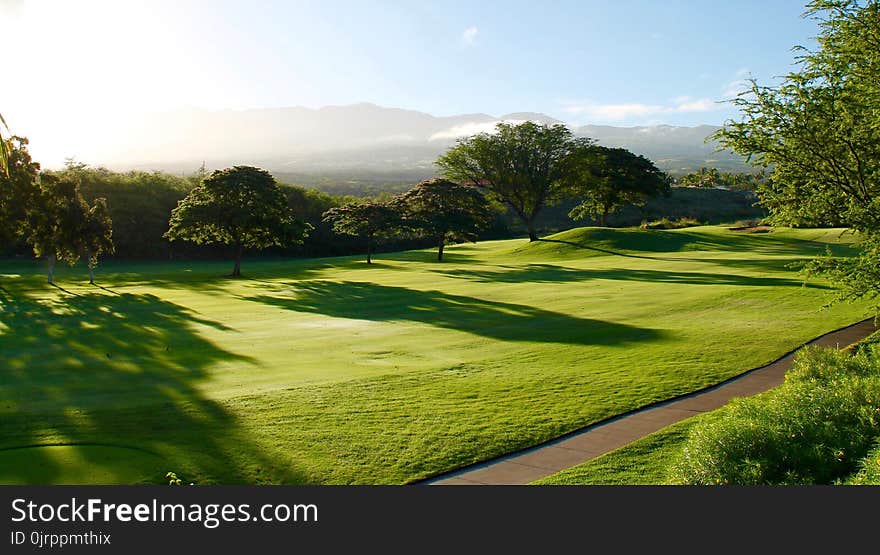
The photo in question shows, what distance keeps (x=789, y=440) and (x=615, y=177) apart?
64171mm

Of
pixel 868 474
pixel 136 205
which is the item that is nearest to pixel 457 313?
pixel 868 474

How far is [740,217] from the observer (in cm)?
10131

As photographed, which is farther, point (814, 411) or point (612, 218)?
point (612, 218)

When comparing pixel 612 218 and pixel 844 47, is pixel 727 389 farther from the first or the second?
pixel 612 218

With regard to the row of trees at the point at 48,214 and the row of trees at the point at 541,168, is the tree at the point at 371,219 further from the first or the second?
the row of trees at the point at 48,214

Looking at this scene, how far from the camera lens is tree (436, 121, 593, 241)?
2721 inches

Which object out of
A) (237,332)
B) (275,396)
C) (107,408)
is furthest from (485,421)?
(237,332)

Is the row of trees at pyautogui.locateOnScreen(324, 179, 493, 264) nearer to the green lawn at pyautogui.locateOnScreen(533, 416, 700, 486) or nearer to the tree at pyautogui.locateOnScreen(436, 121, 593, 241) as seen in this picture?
the tree at pyautogui.locateOnScreen(436, 121, 593, 241)

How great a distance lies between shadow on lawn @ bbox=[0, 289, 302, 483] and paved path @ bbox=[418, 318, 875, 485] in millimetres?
2482

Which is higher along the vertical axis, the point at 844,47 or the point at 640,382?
the point at 844,47

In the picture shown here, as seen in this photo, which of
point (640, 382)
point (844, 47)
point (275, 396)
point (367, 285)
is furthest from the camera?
point (367, 285)

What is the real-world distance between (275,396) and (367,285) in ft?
82.8

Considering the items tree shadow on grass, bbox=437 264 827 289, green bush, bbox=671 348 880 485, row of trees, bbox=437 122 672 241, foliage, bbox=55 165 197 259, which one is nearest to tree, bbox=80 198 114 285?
tree shadow on grass, bbox=437 264 827 289

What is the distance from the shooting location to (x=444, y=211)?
189ft
